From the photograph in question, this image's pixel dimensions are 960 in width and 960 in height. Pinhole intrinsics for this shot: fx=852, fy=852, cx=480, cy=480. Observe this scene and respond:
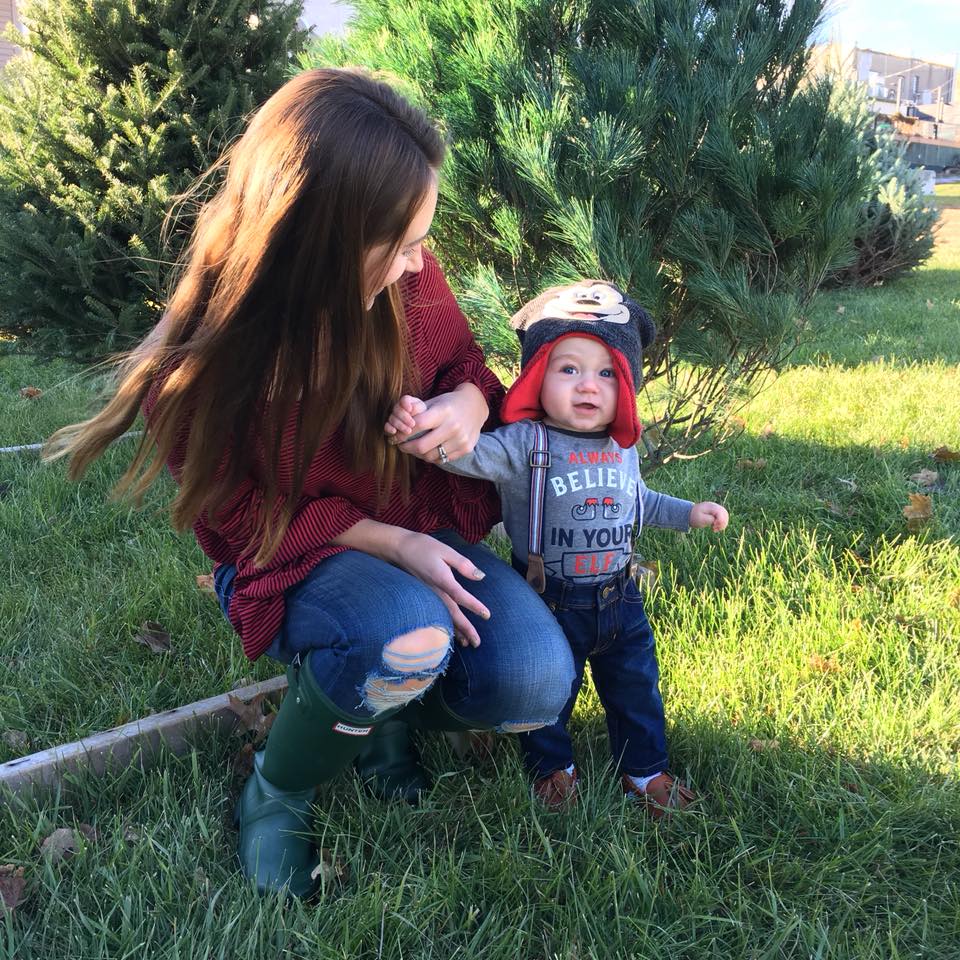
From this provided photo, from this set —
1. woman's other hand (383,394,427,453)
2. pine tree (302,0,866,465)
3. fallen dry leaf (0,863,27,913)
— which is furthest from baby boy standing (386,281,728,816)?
fallen dry leaf (0,863,27,913)

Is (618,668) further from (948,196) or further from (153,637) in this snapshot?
(948,196)

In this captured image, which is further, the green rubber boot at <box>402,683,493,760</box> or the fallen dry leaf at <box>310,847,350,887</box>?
the green rubber boot at <box>402,683,493,760</box>

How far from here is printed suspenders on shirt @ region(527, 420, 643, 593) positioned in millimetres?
1864

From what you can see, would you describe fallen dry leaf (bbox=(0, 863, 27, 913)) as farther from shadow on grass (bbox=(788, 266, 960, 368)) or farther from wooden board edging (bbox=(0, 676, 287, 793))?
shadow on grass (bbox=(788, 266, 960, 368))

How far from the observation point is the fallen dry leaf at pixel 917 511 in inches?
121

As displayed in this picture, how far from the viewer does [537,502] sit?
187 cm

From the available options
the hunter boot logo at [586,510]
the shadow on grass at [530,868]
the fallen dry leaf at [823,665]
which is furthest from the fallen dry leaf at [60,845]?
the fallen dry leaf at [823,665]

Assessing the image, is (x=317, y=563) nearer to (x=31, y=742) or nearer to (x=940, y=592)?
(x=31, y=742)

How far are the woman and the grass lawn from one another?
0.53 feet

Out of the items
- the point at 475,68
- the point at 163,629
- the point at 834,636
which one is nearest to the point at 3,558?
the point at 163,629

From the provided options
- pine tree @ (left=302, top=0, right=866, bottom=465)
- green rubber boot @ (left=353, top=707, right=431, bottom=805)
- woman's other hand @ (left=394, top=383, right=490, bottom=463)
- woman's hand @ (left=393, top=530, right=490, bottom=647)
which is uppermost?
pine tree @ (left=302, top=0, right=866, bottom=465)

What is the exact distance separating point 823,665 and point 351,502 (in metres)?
1.33

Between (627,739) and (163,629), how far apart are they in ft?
4.63

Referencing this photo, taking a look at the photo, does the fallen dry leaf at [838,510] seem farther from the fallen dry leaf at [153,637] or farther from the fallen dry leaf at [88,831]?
the fallen dry leaf at [88,831]
